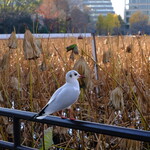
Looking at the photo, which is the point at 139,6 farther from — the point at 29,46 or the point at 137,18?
the point at 29,46

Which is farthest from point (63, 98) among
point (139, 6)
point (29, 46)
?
point (139, 6)

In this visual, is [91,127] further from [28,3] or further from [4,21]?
[28,3]

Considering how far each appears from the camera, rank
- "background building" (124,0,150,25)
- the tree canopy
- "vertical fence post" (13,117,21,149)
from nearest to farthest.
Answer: "vertical fence post" (13,117,21,149) < the tree canopy < "background building" (124,0,150,25)

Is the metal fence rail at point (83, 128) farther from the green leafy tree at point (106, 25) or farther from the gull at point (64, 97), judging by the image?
the green leafy tree at point (106, 25)

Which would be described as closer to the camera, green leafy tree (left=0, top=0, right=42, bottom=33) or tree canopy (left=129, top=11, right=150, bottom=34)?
tree canopy (left=129, top=11, right=150, bottom=34)

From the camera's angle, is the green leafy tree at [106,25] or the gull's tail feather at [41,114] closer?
the gull's tail feather at [41,114]

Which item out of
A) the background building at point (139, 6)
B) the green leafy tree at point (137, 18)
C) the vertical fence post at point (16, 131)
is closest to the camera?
the vertical fence post at point (16, 131)

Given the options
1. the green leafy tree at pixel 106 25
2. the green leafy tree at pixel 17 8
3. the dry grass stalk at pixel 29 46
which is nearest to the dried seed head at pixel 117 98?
the dry grass stalk at pixel 29 46

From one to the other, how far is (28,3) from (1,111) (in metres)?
22.8

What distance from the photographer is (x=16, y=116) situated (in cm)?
90

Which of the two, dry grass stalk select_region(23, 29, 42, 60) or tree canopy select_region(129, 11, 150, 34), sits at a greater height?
tree canopy select_region(129, 11, 150, 34)

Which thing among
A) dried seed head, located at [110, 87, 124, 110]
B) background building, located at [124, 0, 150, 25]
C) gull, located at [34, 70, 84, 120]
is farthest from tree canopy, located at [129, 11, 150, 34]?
background building, located at [124, 0, 150, 25]

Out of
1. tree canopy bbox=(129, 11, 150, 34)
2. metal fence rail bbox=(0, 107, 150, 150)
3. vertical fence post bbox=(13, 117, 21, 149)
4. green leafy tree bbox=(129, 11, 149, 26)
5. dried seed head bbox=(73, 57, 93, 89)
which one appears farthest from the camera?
green leafy tree bbox=(129, 11, 149, 26)

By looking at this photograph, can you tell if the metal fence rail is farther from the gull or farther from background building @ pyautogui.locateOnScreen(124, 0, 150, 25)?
background building @ pyautogui.locateOnScreen(124, 0, 150, 25)
